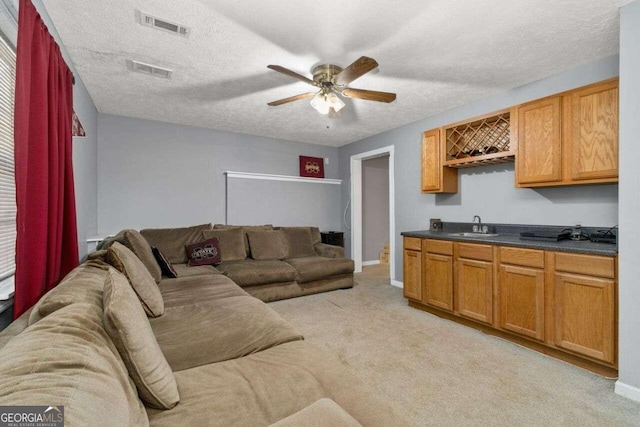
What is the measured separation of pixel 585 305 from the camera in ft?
6.98

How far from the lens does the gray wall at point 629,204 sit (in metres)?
1.80

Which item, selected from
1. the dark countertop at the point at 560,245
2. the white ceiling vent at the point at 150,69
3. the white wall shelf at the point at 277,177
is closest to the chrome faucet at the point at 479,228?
the dark countertop at the point at 560,245

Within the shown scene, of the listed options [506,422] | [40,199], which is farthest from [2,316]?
[506,422]

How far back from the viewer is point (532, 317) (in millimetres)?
2426

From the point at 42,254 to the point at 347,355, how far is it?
2072 millimetres

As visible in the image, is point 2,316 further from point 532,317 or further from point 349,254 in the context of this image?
point 349,254

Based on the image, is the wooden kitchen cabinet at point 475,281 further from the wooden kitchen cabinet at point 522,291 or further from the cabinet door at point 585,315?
the cabinet door at point 585,315

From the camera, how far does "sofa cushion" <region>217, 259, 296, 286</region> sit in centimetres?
352

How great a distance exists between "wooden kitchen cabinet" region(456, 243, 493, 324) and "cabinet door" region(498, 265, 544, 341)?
11 centimetres

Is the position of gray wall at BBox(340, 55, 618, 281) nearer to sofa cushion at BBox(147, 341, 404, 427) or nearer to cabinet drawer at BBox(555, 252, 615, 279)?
cabinet drawer at BBox(555, 252, 615, 279)

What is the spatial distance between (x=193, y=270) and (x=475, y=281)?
3076 millimetres

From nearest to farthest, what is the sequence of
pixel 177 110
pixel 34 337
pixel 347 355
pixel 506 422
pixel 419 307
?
pixel 34 337 < pixel 506 422 < pixel 347 355 < pixel 419 307 < pixel 177 110

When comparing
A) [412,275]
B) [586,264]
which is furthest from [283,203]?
[586,264]

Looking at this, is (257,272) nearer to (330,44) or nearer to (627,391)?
(330,44)
